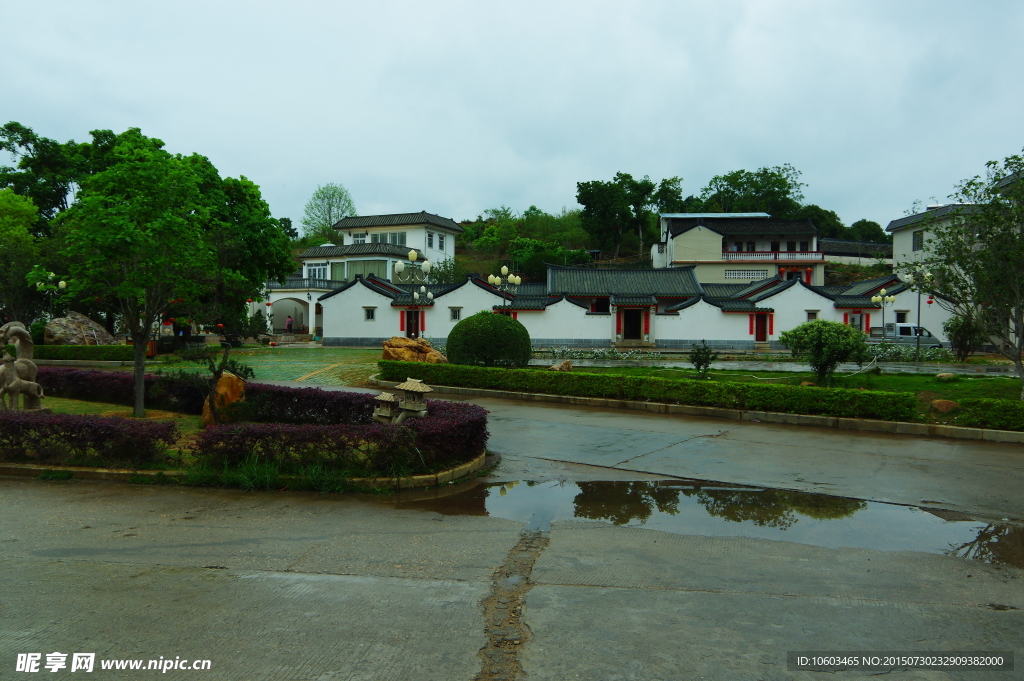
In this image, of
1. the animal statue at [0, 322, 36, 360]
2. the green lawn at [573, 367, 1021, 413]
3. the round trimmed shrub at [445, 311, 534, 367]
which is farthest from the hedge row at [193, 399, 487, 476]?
the round trimmed shrub at [445, 311, 534, 367]

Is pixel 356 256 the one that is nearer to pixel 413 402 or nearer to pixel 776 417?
pixel 776 417

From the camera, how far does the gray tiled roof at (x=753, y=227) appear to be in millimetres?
54719

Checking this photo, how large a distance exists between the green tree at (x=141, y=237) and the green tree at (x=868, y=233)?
72.5 m

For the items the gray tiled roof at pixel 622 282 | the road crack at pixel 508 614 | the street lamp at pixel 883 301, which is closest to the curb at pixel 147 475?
the road crack at pixel 508 614

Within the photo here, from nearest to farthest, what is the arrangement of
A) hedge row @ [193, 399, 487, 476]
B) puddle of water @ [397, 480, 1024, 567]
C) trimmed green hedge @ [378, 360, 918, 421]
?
puddle of water @ [397, 480, 1024, 567] < hedge row @ [193, 399, 487, 476] < trimmed green hedge @ [378, 360, 918, 421]

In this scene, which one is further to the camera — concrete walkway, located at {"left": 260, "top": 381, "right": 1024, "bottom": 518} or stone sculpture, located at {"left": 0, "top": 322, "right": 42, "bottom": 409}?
stone sculpture, located at {"left": 0, "top": 322, "right": 42, "bottom": 409}

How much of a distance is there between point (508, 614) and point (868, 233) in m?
77.7

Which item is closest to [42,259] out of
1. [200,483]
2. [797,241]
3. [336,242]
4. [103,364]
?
[103,364]

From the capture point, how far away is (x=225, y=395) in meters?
11.2

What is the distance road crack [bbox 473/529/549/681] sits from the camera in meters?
3.64

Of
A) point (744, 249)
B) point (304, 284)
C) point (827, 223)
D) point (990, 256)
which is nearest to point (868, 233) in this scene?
point (827, 223)

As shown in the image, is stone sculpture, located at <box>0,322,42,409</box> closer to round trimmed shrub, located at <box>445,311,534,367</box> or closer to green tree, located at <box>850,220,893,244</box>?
round trimmed shrub, located at <box>445,311,534,367</box>

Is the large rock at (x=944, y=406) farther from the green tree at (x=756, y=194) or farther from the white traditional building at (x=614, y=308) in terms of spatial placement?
the green tree at (x=756, y=194)

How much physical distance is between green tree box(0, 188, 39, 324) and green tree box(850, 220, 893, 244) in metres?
70.1
